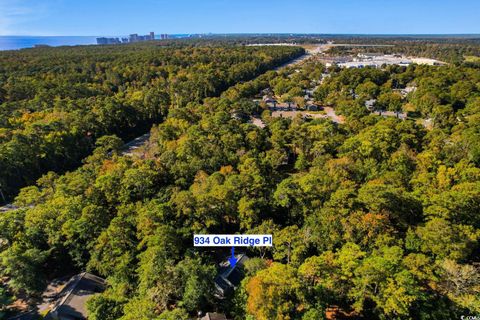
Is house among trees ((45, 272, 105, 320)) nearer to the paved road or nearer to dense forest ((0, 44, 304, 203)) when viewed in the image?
dense forest ((0, 44, 304, 203))

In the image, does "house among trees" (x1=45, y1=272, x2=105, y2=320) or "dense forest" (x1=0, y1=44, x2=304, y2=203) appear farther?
"dense forest" (x1=0, y1=44, x2=304, y2=203)

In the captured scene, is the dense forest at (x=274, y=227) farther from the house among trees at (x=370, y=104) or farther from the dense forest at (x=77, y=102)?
the house among trees at (x=370, y=104)

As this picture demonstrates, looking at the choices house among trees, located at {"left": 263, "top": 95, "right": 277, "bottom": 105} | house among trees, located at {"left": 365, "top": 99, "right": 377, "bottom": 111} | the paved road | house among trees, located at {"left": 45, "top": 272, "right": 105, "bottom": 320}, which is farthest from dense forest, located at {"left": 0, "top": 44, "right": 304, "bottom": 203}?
house among trees, located at {"left": 365, "top": 99, "right": 377, "bottom": 111}

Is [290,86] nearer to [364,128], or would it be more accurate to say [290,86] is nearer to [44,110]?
[364,128]

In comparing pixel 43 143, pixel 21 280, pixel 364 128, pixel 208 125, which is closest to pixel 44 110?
pixel 43 143

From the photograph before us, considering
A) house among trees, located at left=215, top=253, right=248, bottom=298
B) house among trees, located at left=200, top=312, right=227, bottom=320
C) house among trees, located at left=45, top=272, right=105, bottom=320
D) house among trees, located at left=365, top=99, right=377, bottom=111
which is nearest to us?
house among trees, located at left=200, top=312, right=227, bottom=320

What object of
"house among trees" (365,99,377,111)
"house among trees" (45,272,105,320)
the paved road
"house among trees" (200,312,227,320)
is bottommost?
"house among trees" (45,272,105,320)

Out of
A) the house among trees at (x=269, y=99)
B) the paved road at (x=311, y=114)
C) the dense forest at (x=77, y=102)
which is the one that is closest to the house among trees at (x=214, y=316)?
the dense forest at (x=77, y=102)
